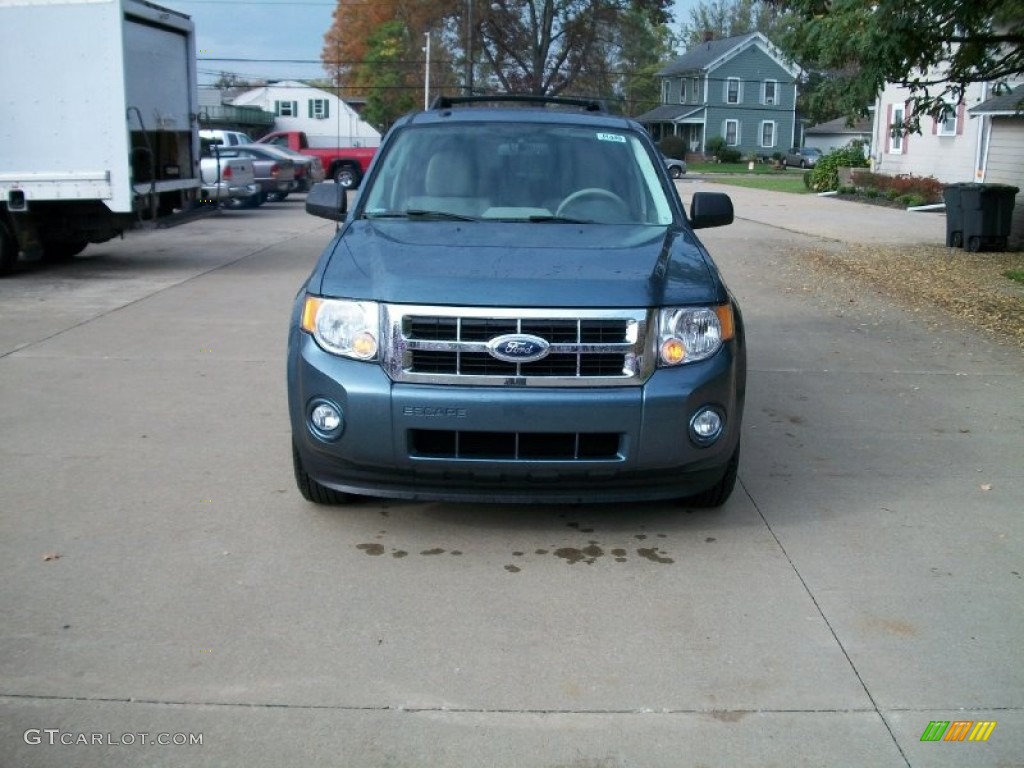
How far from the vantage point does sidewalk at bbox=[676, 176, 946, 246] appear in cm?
2014

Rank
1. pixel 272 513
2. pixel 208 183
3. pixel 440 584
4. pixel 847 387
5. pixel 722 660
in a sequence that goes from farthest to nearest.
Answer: pixel 208 183
pixel 847 387
pixel 272 513
pixel 440 584
pixel 722 660

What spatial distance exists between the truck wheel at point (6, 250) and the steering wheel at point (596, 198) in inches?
374

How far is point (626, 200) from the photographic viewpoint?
5902mm

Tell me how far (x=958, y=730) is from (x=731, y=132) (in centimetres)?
7567

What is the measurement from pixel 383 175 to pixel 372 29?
265 feet

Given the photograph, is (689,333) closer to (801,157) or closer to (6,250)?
(6,250)

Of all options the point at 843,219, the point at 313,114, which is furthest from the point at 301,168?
the point at 313,114

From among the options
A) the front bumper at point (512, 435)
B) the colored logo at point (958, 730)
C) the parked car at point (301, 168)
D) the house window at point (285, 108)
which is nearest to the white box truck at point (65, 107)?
the front bumper at point (512, 435)

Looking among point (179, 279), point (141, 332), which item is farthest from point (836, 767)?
point (179, 279)

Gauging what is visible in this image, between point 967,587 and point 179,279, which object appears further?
point 179,279

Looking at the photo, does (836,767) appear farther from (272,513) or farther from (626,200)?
(626,200)

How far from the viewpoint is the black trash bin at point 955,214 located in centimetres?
1803

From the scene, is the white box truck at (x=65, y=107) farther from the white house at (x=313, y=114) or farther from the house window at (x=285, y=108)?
the house window at (x=285, y=108)

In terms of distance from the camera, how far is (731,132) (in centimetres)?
7562
